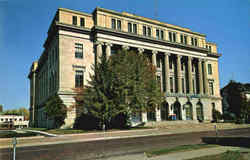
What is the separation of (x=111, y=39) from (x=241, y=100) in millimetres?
38659

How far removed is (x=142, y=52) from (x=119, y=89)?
19242 mm

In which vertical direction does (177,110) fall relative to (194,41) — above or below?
below

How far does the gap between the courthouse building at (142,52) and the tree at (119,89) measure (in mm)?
6109

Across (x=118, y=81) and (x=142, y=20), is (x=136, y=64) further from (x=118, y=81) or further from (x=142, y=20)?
(x=142, y=20)

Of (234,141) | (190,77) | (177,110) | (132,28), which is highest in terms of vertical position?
(132,28)

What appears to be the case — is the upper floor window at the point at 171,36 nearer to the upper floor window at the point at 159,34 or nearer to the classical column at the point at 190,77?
the upper floor window at the point at 159,34

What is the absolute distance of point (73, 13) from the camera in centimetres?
4322

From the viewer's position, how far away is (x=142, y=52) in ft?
159

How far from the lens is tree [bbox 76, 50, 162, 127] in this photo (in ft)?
100

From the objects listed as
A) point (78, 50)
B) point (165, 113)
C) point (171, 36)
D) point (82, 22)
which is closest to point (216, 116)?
point (165, 113)

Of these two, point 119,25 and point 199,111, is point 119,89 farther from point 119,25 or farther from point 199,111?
point 199,111

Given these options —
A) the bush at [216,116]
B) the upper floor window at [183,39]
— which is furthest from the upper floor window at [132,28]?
the bush at [216,116]

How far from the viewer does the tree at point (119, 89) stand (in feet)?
100

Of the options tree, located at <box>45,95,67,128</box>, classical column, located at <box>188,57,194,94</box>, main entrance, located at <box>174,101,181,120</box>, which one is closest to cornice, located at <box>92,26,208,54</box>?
classical column, located at <box>188,57,194,94</box>
